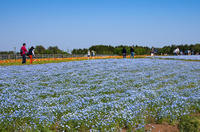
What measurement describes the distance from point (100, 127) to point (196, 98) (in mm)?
4579

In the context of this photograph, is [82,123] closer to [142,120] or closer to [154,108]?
[142,120]

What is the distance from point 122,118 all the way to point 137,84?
581cm

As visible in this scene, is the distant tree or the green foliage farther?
the distant tree

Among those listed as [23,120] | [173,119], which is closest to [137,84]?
[173,119]

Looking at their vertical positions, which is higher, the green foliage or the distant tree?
the distant tree

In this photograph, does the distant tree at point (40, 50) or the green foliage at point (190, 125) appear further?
the distant tree at point (40, 50)

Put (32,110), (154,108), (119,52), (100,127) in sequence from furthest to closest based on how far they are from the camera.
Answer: (119,52), (154,108), (32,110), (100,127)

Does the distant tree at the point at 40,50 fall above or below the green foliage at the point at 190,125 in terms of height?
above

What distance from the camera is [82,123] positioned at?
5.34 metres

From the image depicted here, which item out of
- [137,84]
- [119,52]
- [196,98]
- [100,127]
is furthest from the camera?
[119,52]

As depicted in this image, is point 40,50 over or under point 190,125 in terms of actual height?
over

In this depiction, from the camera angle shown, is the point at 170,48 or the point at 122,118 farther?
the point at 170,48

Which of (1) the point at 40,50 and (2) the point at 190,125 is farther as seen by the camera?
(1) the point at 40,50

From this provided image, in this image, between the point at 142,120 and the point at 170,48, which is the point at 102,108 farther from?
the point at 170,48
